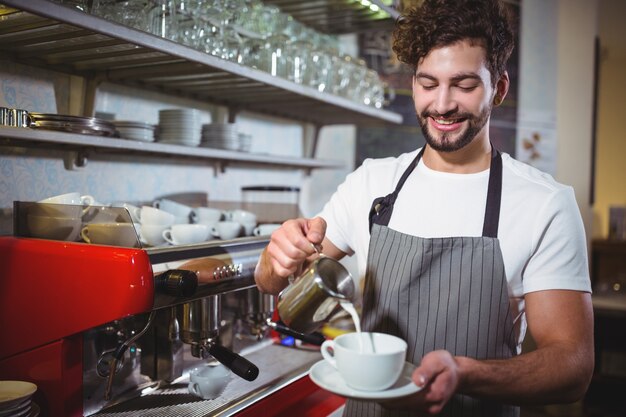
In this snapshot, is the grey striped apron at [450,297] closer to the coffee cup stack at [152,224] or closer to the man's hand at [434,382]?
the man's hand at [434,382]

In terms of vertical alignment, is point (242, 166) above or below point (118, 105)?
below

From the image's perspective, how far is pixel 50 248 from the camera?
142cm

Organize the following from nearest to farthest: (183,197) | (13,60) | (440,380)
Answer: (440,380) → (13,60) → (183,197)

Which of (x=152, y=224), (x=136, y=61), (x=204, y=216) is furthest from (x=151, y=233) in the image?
(x=136, y=61)

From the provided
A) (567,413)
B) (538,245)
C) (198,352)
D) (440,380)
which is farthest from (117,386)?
(567,413)

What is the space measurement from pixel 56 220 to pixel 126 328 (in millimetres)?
336

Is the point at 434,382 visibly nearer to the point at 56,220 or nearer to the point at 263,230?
the point at 56,220

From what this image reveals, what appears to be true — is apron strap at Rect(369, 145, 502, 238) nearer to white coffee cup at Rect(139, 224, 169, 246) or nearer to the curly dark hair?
the curly dark hair

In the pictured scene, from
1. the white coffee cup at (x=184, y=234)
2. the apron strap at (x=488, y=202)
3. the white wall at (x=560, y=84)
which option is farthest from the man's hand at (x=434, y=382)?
the white wall at (x=560, y=84)

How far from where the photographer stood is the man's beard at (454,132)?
1.39m

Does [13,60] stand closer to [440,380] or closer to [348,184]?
[348,184]

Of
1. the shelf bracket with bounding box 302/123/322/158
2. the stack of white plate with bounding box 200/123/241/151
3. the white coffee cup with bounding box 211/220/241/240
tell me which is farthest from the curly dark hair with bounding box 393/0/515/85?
the shelf bracket with bounding box 302/123/322/158

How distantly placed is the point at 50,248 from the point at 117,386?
45 centimetres

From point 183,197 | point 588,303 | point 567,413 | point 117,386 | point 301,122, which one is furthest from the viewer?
point 567,413
